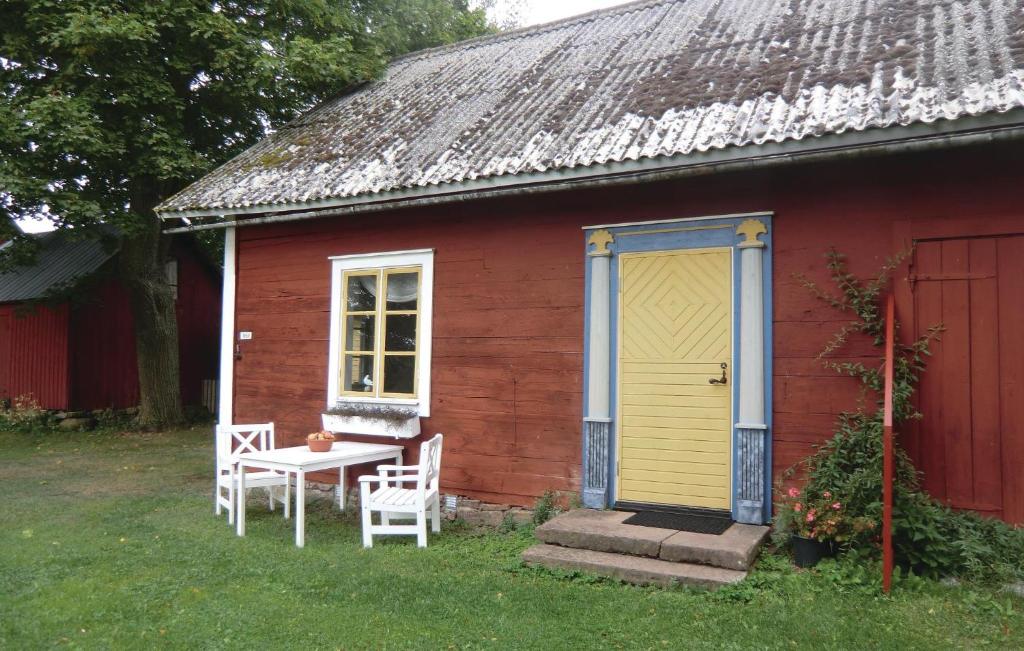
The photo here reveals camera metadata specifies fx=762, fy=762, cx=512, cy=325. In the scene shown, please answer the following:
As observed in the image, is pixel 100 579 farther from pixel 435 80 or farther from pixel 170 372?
pixel 170 372

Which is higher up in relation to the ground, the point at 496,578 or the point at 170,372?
the point at 170,372

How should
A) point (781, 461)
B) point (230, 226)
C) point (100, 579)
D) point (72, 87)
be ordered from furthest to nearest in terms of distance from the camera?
point (72, 87), point (230, 226), point (781, 461), point (100, 579)

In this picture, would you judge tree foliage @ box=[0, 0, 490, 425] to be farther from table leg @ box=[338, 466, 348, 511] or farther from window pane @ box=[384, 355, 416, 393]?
table leg @ box=[338, 466, 348, 511]

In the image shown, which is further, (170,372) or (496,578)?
(170,372)

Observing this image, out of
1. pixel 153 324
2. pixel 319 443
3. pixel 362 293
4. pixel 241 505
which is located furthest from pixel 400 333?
pixel 153 324

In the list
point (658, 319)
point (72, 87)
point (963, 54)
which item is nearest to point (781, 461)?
point (658, 319)

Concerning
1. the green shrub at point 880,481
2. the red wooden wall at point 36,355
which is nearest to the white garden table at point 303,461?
the green shrub at point 880,481

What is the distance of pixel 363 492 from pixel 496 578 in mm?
1412

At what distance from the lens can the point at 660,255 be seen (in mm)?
6023

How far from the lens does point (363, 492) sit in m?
5.85

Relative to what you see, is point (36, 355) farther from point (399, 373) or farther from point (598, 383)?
point (598, 383)

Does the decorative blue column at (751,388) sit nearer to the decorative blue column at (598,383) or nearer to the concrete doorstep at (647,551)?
the concrete doorstep at (647,551)

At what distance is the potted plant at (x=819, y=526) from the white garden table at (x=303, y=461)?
349 cm

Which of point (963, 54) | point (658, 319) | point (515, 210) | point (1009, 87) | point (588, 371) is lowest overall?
point (588, 371)
